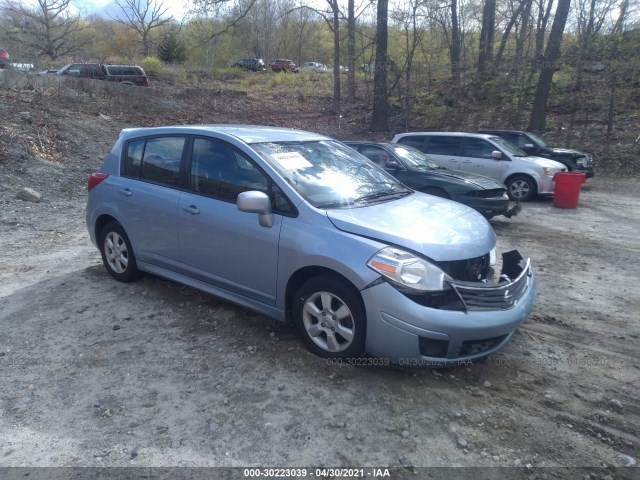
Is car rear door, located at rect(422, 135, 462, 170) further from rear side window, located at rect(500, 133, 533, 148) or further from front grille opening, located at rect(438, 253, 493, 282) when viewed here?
front grille opening, located at rect(438, 253, 493, 282)

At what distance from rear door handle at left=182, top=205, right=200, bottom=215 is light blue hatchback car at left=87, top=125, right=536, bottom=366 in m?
0.03

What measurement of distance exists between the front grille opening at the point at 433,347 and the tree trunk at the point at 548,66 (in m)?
18.1

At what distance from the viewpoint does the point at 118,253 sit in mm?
5500

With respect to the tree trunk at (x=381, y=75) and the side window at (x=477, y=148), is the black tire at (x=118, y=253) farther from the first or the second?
the tree trunk at (x=381, y=75)

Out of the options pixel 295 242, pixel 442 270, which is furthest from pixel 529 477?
pixel 295 242

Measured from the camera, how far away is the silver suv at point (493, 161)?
11656 mm

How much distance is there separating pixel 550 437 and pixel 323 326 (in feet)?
5.45

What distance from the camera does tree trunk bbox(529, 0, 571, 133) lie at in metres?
18.4

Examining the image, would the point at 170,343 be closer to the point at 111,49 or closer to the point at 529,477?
the point at 529,477

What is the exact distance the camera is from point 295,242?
12.6 ft

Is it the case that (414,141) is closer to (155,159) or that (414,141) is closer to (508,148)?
(508,148)

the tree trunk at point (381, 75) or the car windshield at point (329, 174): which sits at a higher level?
the tree trunk at point (381, 75)

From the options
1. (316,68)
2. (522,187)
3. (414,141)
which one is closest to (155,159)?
(414,141)

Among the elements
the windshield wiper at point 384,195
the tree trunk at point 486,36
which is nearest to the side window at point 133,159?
the windshield wiper at point 384,195
